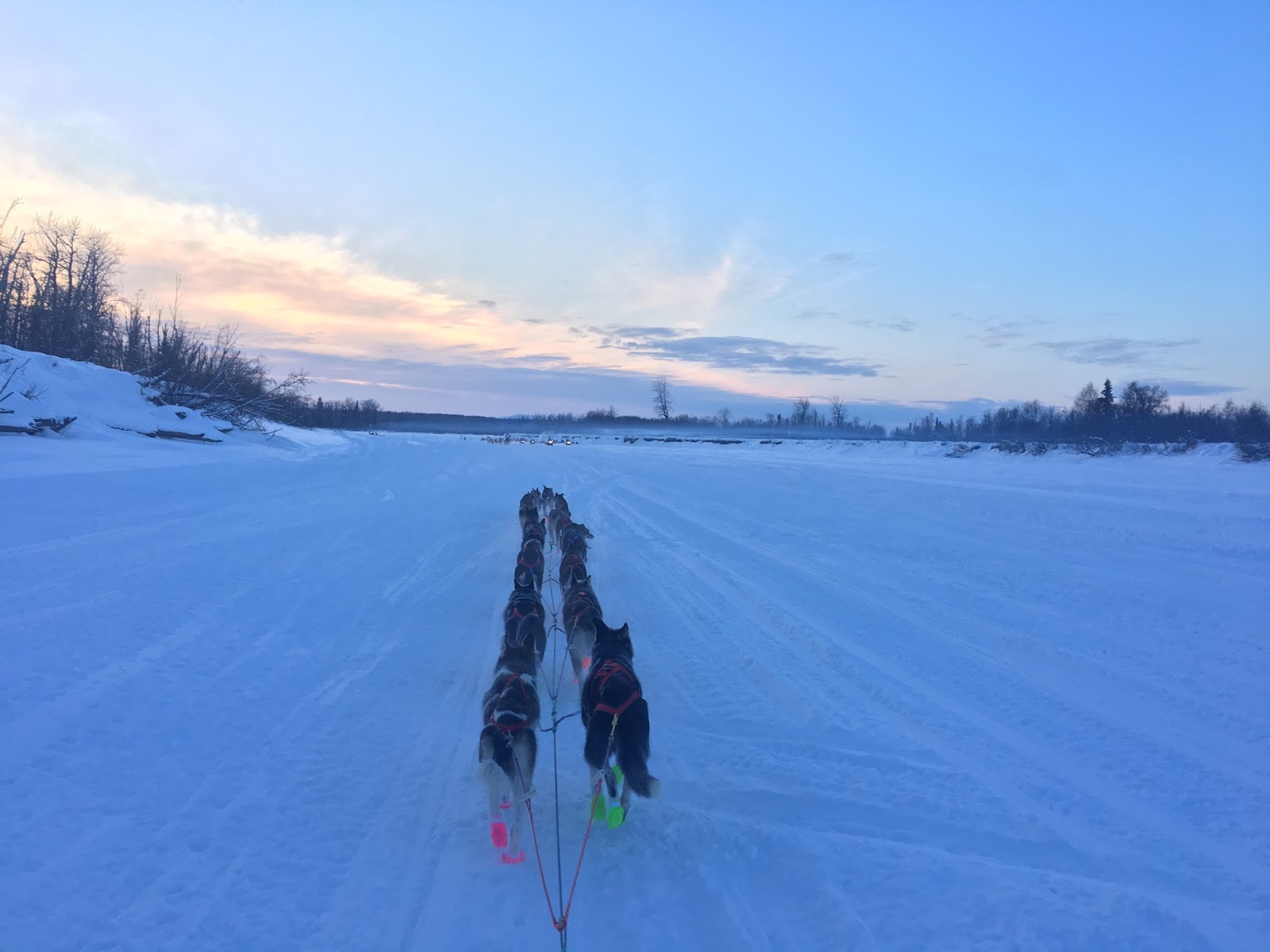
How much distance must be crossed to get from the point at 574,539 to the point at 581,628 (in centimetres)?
446

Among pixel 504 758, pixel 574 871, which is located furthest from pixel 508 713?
pixel 574 871

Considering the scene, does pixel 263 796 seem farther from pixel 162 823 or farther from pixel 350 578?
pixel 350 578

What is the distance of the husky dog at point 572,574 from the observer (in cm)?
724

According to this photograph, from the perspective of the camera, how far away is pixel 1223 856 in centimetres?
356

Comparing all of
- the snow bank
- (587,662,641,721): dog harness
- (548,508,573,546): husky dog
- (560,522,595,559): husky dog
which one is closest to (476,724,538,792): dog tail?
(587,662,641,721): dog harness

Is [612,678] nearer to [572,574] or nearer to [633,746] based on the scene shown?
[633,746]

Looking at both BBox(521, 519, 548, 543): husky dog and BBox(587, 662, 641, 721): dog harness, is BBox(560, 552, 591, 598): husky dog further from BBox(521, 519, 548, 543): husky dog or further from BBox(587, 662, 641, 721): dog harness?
BBox(587, 662, 641, 721): dog harness

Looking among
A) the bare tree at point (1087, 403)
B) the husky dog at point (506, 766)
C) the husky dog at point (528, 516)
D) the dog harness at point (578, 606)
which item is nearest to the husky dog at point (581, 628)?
the dog harness at point (578, 606)

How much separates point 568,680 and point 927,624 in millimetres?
4136

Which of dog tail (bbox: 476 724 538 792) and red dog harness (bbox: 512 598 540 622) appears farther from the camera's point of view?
red dog harness (bbox: 512 598 540 622)

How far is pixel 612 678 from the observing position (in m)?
4.03

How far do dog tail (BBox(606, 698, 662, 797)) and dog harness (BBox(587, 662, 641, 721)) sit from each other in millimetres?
34

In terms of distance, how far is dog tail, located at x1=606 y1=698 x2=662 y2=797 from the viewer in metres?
3.80

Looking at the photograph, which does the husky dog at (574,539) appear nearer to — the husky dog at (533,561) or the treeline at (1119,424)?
the husky dog at (533,561)
